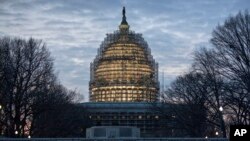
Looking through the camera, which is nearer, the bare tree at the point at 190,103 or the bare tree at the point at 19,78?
the bare tree at the point at 19,78

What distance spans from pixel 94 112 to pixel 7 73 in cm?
11507

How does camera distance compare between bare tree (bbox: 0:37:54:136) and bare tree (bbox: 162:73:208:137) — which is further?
bare tree (bbox: 162:73:208:137)

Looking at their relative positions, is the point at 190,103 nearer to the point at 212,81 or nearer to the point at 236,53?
the point at 212,81

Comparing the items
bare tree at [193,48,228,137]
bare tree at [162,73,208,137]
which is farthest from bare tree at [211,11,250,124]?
bare tree at [162,73,208,137]

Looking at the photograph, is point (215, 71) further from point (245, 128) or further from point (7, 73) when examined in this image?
point (245, 128)

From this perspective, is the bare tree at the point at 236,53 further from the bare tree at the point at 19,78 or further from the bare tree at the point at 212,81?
the bare tree at the point at 19,78

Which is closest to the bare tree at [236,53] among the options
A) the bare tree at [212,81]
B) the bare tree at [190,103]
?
the bare tree at [212,81]

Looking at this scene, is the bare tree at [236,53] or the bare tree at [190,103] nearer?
the bare tree at [236,53]

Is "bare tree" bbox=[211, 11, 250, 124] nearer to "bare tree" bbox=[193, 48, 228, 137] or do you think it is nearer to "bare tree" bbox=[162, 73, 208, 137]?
"bare tree" bbox=[193, 48, 228, 137]

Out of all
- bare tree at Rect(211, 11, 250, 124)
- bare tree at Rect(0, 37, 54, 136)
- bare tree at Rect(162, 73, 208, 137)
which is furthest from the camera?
bare tree at Rect(162, 73, 208, 137)

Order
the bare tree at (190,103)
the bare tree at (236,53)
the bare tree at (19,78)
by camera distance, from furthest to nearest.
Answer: the bare tree at (190,103) < the bare tree at (19,78) < the bare tree at (236,53)

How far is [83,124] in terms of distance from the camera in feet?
384

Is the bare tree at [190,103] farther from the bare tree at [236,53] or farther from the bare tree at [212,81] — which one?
the bare tree at [236,53]

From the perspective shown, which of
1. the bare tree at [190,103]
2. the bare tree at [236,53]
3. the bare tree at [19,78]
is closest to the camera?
the bare tree at [236,53]
